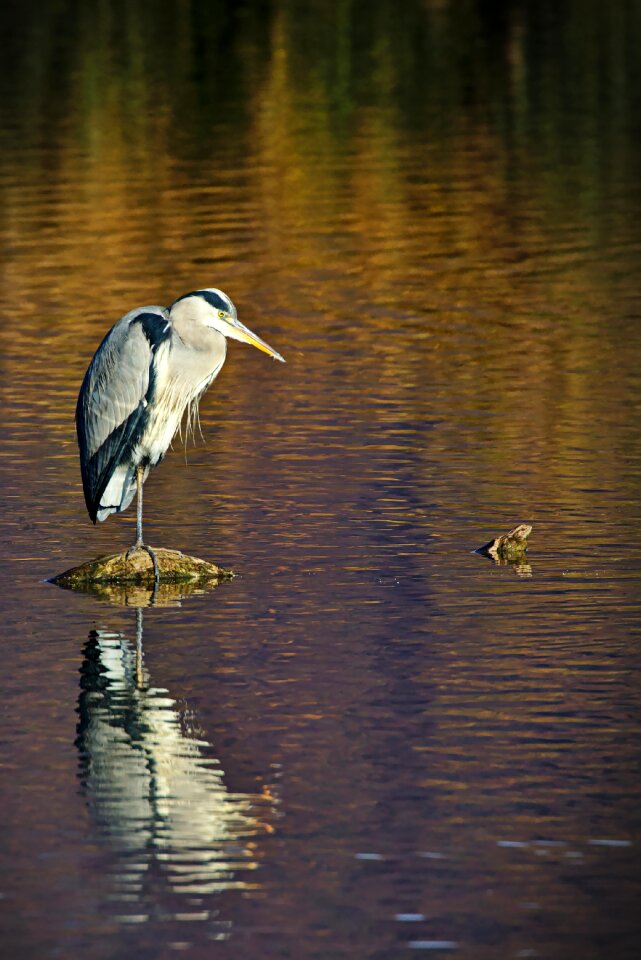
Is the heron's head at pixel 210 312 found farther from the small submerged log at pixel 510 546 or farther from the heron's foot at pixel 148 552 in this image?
the small submerged log at pixel 510 546

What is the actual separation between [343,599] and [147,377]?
1.80 m

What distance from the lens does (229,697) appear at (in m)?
9.84

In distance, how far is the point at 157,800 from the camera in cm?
862

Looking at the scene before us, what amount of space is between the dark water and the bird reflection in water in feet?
0.06

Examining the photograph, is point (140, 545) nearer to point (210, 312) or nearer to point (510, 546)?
point (210, 312)

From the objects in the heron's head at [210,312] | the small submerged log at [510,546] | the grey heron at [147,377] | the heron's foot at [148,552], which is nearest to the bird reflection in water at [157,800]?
the heron's foot at [148,552]

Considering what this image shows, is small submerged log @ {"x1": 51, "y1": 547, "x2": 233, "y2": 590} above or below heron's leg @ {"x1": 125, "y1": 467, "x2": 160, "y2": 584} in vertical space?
below

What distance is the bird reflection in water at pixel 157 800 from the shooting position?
7848 mm

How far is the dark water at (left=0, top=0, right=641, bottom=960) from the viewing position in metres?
7.77

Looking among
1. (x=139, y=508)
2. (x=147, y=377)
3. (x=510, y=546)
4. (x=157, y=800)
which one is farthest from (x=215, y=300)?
(x=157, y=800)

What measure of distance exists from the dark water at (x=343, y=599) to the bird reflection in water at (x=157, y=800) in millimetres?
18

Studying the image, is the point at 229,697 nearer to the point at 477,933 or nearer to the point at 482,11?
the point at 477,933

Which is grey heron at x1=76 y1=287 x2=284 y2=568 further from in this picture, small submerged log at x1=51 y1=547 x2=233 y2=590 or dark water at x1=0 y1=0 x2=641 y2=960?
dark water at x1=0 y1=0 x2=641 y2=960

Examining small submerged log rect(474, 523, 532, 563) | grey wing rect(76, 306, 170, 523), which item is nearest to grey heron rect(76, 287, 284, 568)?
grey wing rect(76, 306, 170, 523)
